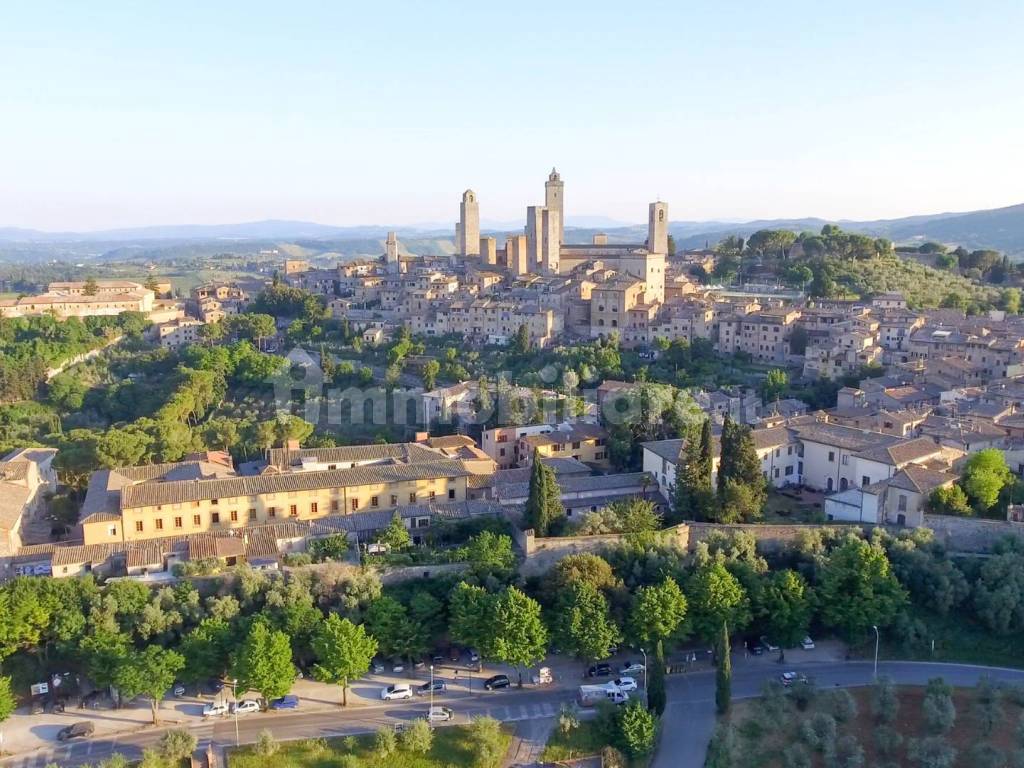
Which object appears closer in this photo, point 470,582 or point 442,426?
point 470,582

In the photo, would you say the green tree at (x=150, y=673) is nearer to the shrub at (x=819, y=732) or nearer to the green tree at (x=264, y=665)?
the green tree at (x=264, y=665)

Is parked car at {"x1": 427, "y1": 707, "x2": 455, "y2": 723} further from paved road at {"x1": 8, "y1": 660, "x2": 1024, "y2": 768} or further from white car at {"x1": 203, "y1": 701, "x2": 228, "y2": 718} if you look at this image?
white car at {"x1": 203, "y1": 701, "x2": 228, "y2": 718}

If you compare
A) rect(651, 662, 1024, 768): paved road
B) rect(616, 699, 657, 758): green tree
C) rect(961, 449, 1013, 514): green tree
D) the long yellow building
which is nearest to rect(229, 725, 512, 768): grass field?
rect(616, 699, 657, 758): green tree

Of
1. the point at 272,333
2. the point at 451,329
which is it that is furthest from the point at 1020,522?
the point at 272,333

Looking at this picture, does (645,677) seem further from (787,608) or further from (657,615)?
(787,608)

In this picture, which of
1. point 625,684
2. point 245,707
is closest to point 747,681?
point 625,684

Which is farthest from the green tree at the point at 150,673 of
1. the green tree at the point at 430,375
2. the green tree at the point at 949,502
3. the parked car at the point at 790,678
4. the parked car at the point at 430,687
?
the green tree at the point at 430,375

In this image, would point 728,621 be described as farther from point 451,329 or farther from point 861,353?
point 451,329
